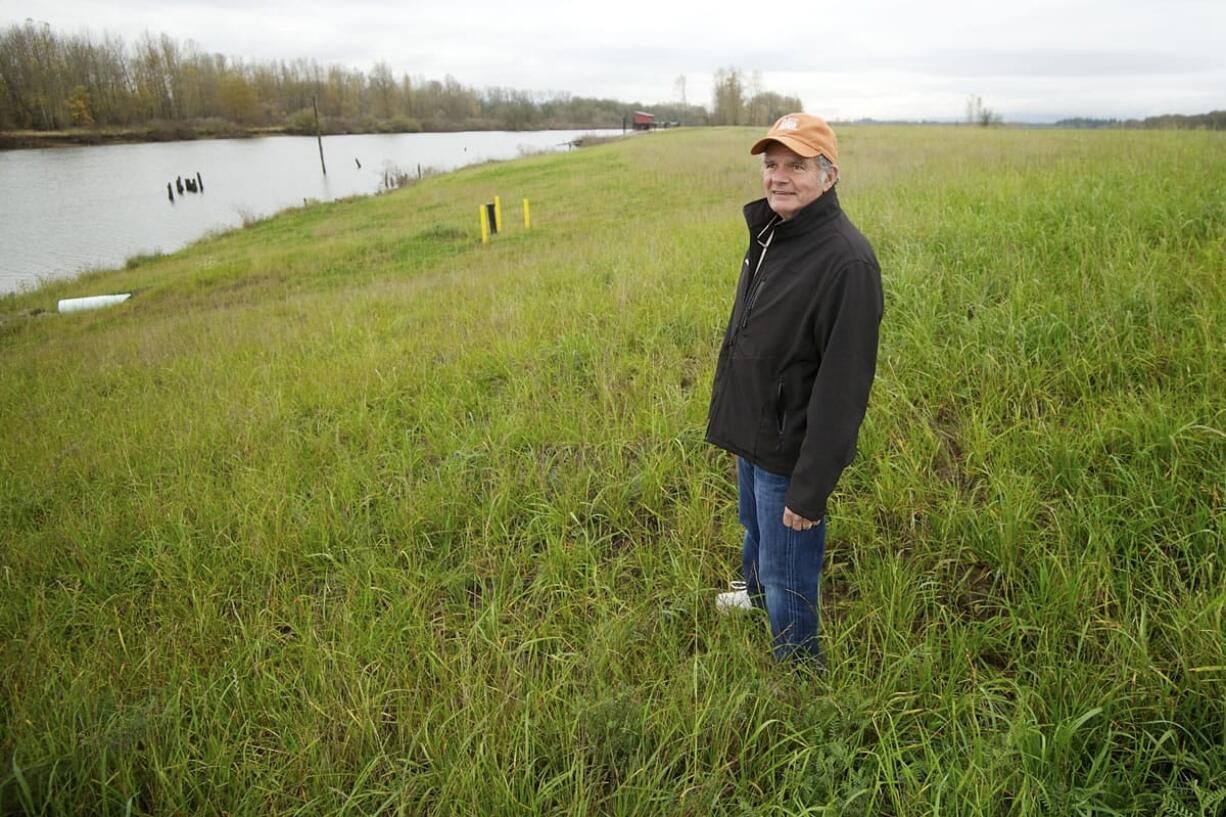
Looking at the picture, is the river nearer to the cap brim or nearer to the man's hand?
the cap brim

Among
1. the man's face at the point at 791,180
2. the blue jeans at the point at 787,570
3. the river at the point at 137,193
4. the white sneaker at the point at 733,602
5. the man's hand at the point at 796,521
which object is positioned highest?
the river at the point at 137,193

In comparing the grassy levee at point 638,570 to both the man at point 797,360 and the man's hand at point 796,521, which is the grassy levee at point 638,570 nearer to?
the man at point 797,360

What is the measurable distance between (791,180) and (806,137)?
0.13 m

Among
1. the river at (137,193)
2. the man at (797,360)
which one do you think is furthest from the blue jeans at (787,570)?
the river at (137,193)

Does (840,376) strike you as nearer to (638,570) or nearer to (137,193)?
(638,570)

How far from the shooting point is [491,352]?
17.8 ft

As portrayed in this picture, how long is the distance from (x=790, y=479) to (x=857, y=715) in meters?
0.80

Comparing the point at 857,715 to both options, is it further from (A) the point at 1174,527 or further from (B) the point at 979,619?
(A) the point at 1174,527

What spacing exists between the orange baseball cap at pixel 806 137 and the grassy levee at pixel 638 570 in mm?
1658

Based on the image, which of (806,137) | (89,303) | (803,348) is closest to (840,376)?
(803,348)

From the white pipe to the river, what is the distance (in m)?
5.50

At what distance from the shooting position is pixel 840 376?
1.94 m

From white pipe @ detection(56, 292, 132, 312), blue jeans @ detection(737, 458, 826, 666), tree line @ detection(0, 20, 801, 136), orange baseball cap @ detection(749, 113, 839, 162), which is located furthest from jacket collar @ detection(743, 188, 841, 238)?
tree line @ detection(0, 20, 801, 136)

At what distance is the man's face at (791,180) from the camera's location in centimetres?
203
